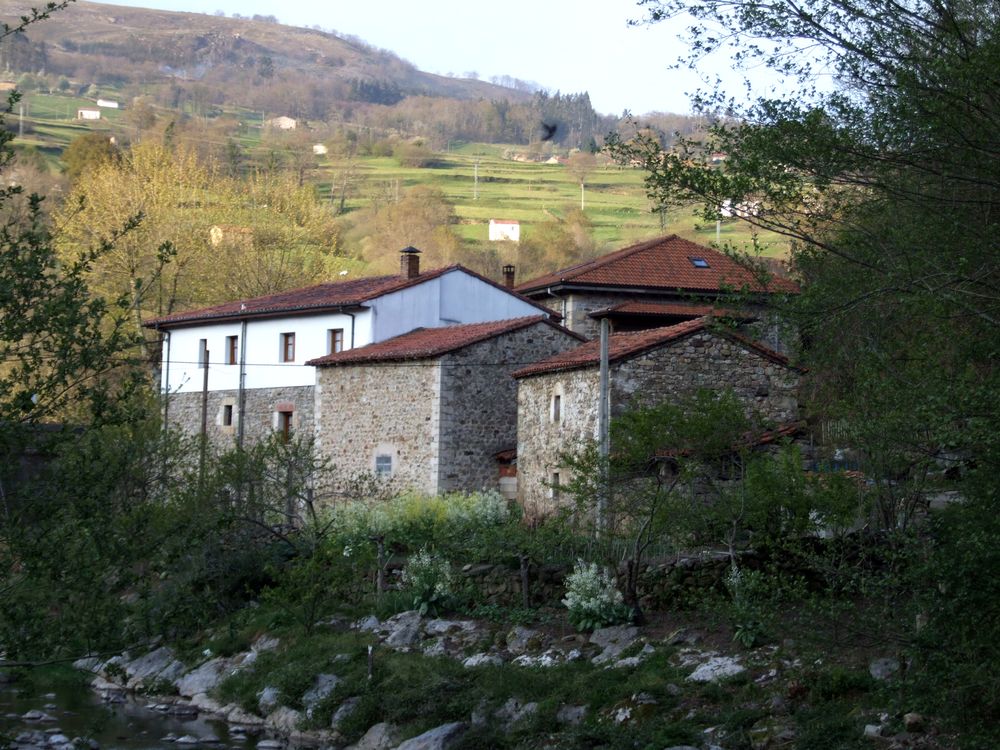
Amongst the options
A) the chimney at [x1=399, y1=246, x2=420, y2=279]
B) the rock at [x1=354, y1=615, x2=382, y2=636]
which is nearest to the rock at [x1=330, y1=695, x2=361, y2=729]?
the rock at [x1=354, y1=615, x2=382, y2=636]

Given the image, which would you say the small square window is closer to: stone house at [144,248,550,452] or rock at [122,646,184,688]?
stone house at [144,248,550,452]

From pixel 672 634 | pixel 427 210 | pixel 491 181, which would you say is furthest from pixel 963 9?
pixel 491 181

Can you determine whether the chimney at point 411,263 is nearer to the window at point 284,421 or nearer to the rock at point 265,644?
the window at point 284,421

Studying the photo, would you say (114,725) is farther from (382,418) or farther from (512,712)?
(382,418)

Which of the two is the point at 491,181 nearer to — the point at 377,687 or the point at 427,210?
the point at 427,210

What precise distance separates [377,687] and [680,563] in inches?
167

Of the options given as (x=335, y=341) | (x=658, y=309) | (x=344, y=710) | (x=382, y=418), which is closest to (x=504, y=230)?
(x=658, y=309)

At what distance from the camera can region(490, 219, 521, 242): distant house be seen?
68.6m

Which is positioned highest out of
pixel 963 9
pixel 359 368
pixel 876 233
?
pixel 963 9

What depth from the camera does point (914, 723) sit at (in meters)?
11.4

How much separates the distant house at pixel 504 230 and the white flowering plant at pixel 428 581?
48145 mm

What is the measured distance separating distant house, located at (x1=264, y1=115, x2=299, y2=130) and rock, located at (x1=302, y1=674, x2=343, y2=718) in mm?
113984

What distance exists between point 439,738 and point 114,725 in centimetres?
592

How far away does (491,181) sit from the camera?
299 ft
